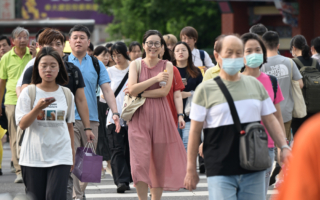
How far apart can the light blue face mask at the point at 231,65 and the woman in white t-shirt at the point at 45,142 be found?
1.42 meters

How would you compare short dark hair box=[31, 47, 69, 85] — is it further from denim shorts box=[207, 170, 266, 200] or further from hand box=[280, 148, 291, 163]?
hand box=[280, 148, 291, 163]

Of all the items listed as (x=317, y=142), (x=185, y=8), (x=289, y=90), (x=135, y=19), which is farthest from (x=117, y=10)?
(x=317, y=142)

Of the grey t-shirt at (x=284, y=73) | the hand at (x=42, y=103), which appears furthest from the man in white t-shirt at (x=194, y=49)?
the hand at (x=42, y=103)

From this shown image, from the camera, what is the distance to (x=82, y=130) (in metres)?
6.10

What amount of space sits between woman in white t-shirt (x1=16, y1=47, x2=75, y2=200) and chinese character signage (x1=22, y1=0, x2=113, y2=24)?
40.6 m

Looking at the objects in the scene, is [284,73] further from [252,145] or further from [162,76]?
[252,145]

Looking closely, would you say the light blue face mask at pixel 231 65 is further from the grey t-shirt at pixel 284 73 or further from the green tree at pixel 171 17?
the green tree at pixel 171 17

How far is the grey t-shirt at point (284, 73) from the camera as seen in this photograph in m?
6.39

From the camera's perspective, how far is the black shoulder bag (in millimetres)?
3588

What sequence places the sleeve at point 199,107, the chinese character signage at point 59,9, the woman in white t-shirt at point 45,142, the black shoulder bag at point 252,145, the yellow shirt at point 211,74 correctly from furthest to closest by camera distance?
Result: the chinese character signage at point 59,9
the yellow shirt at point 211,74
the woman in white t-shirt at point 45,142
the sleeve at point 199,107
the black shoulder bag at point 252,145

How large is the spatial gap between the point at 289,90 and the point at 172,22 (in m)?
23.9

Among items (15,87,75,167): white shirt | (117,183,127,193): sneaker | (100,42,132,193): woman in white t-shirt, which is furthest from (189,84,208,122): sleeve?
(117,183,127,193): sneaker

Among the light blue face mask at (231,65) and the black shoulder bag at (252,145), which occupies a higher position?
the light blue face mask at (231,65)

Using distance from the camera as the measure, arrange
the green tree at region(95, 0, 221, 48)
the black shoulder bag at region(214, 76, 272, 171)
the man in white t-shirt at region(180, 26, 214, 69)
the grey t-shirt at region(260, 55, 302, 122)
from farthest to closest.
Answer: the green tree at region(95, 0, 221, 48)
the man in white t-shirt at region(180, 26, 214, 69)
the grey t-shirt at region(260, 55, 302, 122)
the black shoulder bag at region(214, 76, 272, 171)
